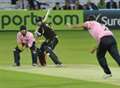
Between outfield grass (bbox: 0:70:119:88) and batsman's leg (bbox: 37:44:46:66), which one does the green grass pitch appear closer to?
outfield grass (bbox: 0:70:119:88)

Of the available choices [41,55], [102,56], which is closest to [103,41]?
[102,56]

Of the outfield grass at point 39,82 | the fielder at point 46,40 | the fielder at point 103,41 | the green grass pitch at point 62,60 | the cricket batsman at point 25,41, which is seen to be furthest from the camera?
the cricket batsman at point 25,41

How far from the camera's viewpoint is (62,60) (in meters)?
22.9

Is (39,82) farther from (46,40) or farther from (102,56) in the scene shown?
(46,40)

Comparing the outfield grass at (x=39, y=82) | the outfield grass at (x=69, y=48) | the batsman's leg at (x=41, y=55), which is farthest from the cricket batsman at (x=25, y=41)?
the outfield grass at (x=39, y=82)

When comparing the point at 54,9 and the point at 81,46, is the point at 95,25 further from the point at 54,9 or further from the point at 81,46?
the point at 54,9

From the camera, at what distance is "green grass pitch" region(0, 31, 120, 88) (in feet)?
54.0

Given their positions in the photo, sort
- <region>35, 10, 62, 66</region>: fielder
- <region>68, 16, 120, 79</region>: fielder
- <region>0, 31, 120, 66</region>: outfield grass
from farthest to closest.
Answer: <region>0, 31, 120, 66</region>: outfield grass < <region>35, 10, 62, 66</region>: fielder < <region>68, 16, 120, 79</region>: fielder

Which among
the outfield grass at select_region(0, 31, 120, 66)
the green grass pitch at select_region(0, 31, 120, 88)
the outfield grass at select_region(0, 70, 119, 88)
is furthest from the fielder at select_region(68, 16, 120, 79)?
the outfield grass at select_region(0, 31, 120, 66)

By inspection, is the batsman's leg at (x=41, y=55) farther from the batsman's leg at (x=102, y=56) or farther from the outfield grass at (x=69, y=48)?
the batsman's leg at (x=102, y=56)

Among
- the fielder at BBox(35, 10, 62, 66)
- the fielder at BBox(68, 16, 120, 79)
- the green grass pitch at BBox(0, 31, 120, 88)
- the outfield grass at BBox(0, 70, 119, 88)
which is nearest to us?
the outfield grass at BBox(0, 70, 119, 88)

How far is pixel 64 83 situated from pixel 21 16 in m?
21.8

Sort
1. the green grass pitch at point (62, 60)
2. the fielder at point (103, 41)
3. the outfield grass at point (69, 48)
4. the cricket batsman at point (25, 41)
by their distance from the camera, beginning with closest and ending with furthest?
the green grass pitch at point (62, 60), the fielder at point (103, 41), the cricket batsman at point (25, 41), the outfield grass at point (69, 48)

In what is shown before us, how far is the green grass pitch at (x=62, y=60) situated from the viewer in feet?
54.0
